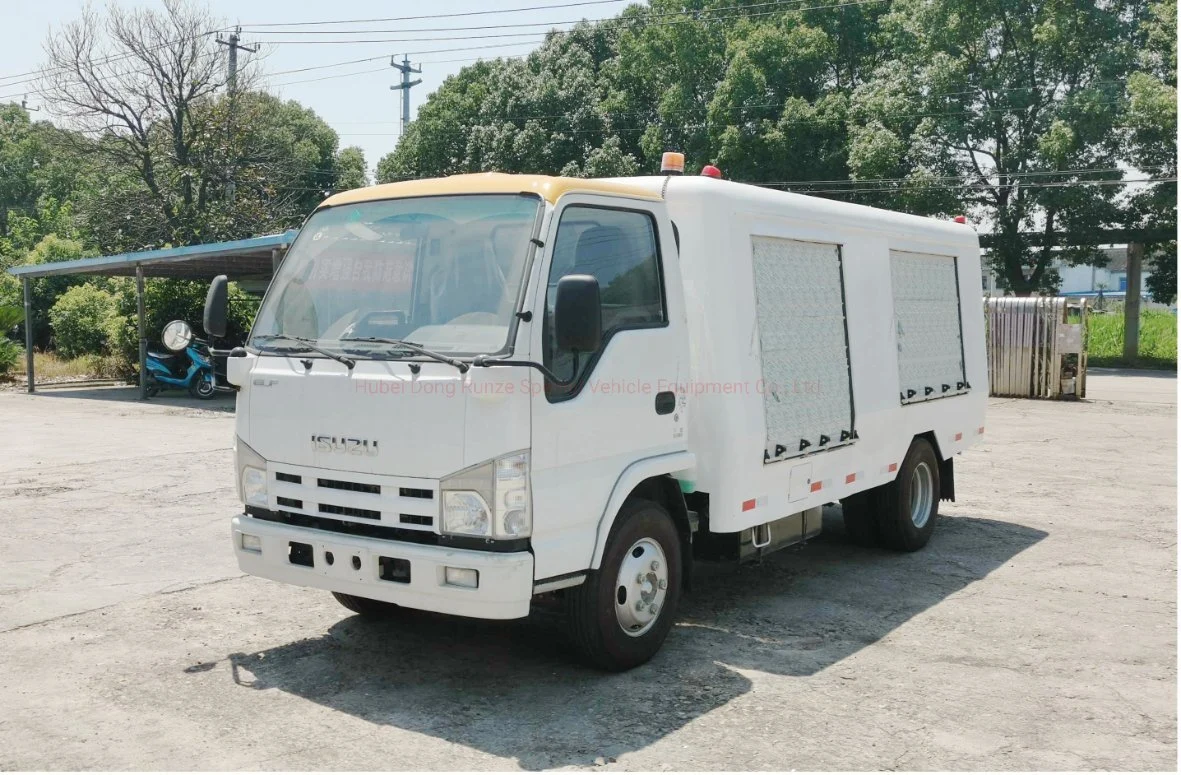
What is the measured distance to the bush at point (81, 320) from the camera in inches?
1150

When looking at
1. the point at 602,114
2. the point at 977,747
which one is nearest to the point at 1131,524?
the point at 977,747

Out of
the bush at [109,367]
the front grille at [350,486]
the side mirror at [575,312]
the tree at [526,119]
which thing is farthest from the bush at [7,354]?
the side mirror at [575,312]

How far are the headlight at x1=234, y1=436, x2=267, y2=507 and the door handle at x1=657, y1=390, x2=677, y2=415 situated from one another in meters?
2.02

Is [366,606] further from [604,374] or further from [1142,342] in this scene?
[1142,342]

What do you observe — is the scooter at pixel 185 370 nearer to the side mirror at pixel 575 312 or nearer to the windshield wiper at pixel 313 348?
the windshield wiper at pixel 313 348

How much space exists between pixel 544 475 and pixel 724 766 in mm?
1454

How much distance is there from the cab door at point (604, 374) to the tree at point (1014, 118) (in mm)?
29004

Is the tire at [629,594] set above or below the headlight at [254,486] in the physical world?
below

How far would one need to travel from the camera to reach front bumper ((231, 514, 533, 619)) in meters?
4.69

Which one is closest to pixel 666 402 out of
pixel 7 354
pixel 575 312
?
pixel 575 312

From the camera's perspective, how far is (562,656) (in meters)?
5.79

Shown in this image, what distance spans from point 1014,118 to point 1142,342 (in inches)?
361

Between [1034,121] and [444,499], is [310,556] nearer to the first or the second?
[444,499]

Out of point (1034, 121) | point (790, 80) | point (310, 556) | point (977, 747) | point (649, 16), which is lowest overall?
point (977, 747)
